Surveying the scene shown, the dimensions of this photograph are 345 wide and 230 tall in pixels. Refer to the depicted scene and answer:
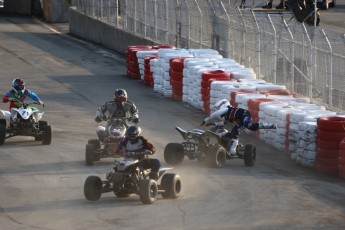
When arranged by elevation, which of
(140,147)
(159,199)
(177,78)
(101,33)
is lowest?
(101,33)

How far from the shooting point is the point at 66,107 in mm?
30359

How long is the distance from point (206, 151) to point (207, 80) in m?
8.26

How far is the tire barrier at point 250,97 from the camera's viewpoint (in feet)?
70.2

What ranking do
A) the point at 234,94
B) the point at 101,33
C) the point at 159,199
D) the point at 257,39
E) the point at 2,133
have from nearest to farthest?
the point at 159,199, the point at 2,133, the point at 234,94, the point at 257,39, the point at 101,33

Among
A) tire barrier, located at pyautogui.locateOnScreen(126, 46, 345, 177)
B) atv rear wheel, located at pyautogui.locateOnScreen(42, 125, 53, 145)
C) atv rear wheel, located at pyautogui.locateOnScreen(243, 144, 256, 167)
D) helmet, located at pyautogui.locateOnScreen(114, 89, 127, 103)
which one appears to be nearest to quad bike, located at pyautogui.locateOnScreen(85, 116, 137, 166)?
helmet, located at pyautogui.locateOnScreen(114, 89, 127, 103)

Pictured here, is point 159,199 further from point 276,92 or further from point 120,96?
point 276,92

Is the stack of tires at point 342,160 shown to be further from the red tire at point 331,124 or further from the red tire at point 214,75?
the red tire at point 214,75

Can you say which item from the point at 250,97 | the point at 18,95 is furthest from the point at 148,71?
the point at 18,95

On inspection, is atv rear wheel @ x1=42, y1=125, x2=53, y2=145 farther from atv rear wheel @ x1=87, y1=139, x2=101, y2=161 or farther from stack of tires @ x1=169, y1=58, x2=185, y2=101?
stack of tires @ x1=169, y1=58, x2=185, y2=101

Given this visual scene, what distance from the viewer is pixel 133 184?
58.3 ft

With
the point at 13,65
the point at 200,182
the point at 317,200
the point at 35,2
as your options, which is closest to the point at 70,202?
the point at 200,182

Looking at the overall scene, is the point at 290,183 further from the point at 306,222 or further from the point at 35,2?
the point at 35,2

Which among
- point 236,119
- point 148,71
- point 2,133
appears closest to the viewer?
point 236,119

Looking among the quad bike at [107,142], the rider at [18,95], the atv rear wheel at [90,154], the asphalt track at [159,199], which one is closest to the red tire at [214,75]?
the asphalt track at [159,199]
